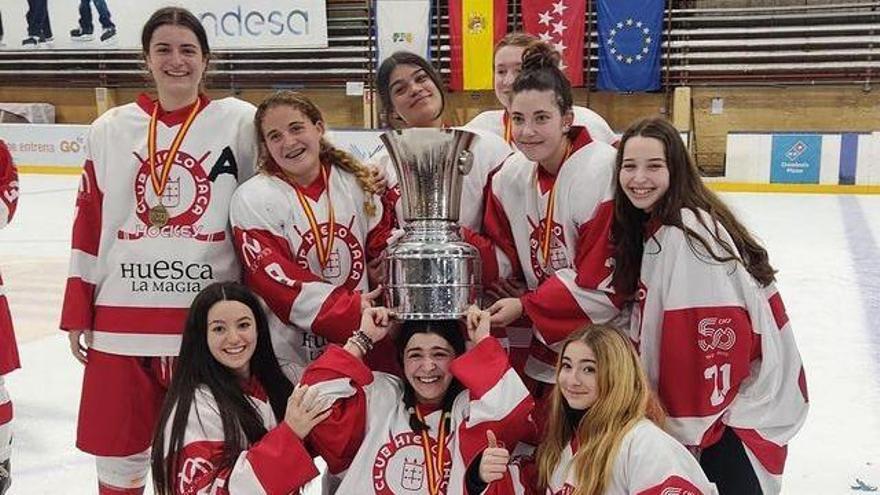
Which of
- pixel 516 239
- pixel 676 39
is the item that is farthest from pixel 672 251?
pixel 676 39

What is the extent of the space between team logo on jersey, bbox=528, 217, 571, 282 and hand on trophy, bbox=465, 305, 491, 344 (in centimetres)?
26

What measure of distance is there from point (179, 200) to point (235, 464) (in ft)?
2.18

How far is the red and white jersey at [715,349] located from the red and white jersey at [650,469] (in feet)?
0.37

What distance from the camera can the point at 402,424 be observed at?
206 cm

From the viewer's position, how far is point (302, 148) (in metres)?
2.14

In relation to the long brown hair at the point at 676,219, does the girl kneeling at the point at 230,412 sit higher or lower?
lower

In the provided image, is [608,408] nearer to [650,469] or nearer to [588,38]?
[650,469]

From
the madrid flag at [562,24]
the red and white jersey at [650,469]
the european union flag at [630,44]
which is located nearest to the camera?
the red and white jersey at [650,469]

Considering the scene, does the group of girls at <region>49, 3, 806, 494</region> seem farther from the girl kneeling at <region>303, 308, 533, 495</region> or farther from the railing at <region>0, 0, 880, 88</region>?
the railing at <region>0, 0, 880, 88</region>

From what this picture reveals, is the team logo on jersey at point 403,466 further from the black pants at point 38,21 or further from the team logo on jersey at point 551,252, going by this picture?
the black pants at point 38,21

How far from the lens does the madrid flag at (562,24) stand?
11.4 metres

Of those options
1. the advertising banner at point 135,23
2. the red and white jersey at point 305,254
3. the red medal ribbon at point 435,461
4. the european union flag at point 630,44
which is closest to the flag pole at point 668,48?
the european union flag at point 630,44

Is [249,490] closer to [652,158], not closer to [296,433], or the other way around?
[296,433]

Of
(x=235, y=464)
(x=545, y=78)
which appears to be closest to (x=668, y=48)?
(x=545, y=78)
